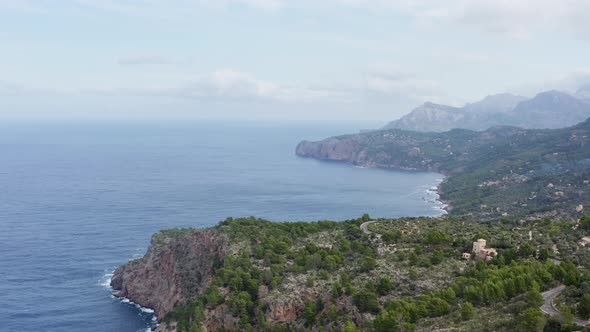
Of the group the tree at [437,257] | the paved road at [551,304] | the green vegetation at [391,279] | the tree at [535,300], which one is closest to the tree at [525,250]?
the green vegetation at [391,279]

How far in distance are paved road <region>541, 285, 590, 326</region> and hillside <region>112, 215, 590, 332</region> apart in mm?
964

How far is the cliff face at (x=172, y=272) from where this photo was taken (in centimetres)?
8638

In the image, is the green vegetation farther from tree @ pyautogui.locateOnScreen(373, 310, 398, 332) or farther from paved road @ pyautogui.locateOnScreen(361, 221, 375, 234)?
paved road @ pyautogui.locateOnScreen(361, 221, 375, 234)

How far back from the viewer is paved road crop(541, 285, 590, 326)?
135 ft

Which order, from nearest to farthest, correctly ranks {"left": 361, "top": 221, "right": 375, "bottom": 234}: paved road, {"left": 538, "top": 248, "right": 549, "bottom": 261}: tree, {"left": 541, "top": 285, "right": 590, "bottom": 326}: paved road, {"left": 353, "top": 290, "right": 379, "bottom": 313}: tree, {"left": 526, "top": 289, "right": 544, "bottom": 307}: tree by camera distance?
{"left": 541, "top": 285, "right": 590, "bottom": 326}: paved road
{"left": 526, "top": 289, "right": 544, "bottom": 307}: tree
{"left": 353, "top": 290, "right": 379, "bottom": 313}: tree
{"left": 538, "top": 248, "right": 549, "bottom": 261}: tree
{"left": 361, "top": 221, "right": 375, "bottom": 234}: paved road

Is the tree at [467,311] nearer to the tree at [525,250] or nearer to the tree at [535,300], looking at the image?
the tree at [535,300]

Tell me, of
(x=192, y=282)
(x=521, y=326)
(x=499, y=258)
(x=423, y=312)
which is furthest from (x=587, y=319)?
(x=192, y=282)

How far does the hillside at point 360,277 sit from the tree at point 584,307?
0.70 meters

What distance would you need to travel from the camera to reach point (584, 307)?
1652 inches

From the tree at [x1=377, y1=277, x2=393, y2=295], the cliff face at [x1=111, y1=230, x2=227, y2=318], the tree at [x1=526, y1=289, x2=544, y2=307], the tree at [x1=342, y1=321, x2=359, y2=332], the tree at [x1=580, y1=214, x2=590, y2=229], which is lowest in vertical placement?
the cliff face at [x1=111, y1=230, x2=227, y2=318]

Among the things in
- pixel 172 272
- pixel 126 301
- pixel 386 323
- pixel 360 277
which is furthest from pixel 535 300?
pixel 126 301

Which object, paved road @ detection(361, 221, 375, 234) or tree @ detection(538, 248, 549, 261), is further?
paved road @ detection(361, 221, 375, 234)

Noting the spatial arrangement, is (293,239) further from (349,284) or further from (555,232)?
(555,232)

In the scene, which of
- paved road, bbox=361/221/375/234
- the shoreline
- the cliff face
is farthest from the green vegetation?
the shoreline
